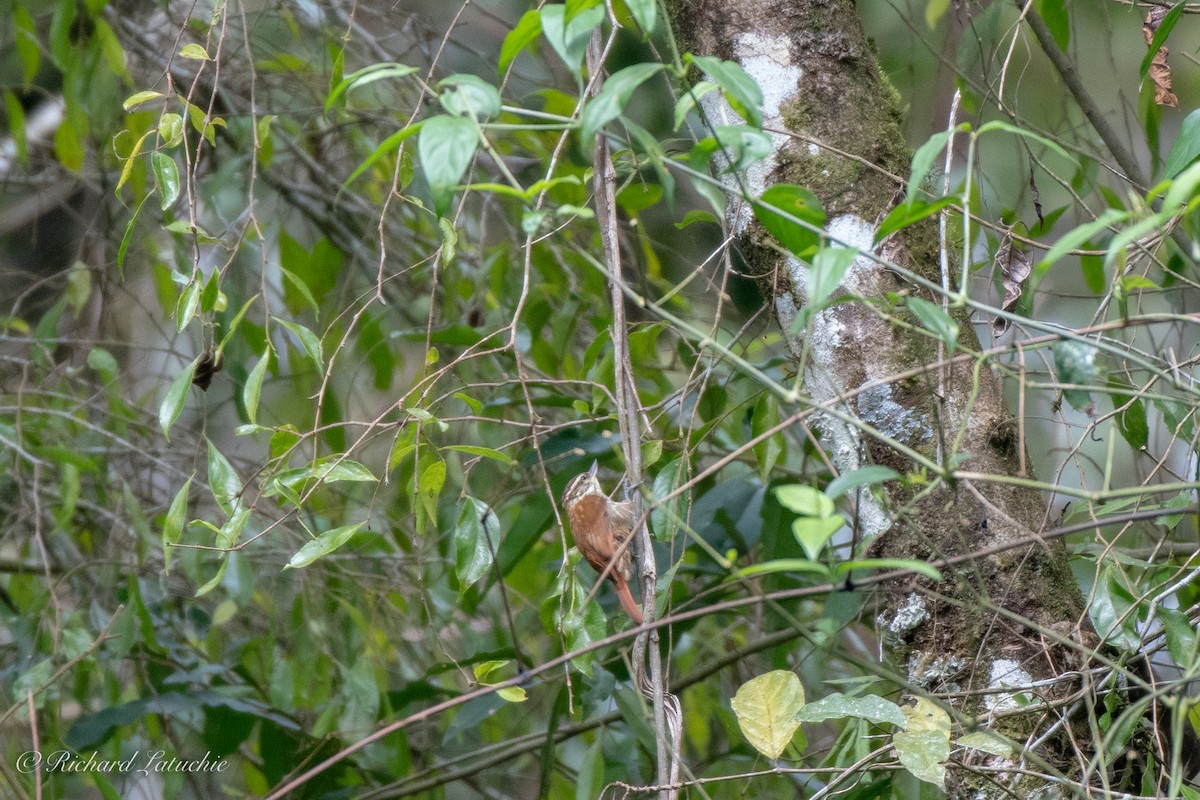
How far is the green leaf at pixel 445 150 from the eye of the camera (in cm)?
71

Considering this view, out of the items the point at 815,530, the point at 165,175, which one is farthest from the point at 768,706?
the point at 165,175

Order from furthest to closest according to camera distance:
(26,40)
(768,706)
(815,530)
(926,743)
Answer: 1. (26,40)
2. (768,706)
3. (926,743)
4. (815,530)

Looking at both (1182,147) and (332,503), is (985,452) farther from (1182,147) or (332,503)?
(332,503)

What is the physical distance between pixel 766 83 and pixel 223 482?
2.57 feet

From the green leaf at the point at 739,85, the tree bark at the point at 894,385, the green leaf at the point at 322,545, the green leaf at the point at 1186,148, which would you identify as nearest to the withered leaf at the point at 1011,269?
the tree bark at the point at 894,385

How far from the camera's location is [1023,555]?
1.09 metres

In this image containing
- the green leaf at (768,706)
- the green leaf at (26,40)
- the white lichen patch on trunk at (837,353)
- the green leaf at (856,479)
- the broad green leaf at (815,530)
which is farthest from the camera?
the green leaf at (26,40)

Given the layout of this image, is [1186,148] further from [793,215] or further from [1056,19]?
[1056,19]

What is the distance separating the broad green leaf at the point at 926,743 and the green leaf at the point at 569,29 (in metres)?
0.65

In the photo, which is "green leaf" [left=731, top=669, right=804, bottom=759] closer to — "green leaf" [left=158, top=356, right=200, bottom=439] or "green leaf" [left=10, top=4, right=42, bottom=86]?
"green leaf" [left=158, top=356, right=200, bottom=439]

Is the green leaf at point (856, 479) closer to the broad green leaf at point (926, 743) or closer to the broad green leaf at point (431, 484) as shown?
the broad green leaf at point (926, 743)

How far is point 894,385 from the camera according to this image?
1.15 meters

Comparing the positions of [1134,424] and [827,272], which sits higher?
[827,272]

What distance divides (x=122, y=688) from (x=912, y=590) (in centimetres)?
180
